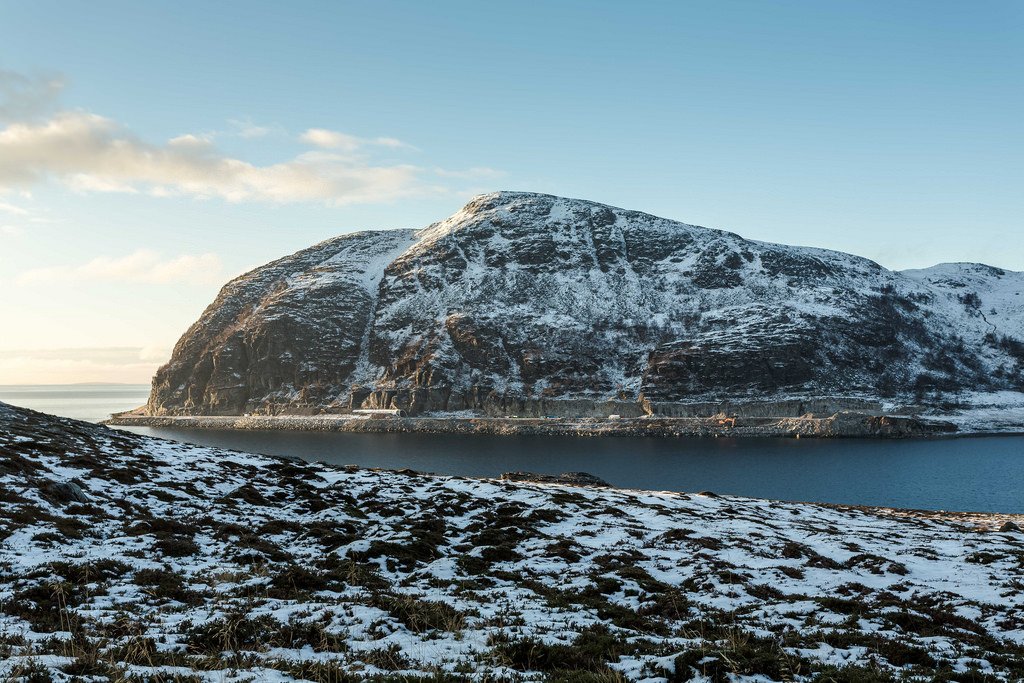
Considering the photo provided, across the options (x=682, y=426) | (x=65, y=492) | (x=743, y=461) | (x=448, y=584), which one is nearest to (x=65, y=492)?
(x=65, y=492)

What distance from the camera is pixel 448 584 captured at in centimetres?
2128

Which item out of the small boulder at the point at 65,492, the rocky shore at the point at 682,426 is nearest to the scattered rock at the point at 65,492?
the small boulder at the point at 65,492

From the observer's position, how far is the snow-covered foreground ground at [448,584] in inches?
465

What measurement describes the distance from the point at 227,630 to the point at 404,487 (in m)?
28.9

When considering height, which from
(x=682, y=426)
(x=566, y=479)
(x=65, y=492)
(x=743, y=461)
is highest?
(x=65, y=492)

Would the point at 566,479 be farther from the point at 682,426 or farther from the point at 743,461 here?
the point at 682,426

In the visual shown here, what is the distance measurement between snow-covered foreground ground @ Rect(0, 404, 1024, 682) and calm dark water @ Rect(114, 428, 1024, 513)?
138 feet

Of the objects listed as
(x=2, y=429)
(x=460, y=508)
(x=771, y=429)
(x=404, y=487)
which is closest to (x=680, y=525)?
(x=460, y=508)

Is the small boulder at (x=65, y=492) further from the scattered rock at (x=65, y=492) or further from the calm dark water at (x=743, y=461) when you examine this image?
the calm dark water at (x=743, y=461)

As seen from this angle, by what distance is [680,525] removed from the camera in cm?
3509

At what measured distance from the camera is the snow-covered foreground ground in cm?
1180

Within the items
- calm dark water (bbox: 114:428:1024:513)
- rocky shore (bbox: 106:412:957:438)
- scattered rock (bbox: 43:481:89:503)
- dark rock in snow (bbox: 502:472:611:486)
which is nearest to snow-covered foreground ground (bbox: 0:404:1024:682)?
scattered rock (bbox: 43:481:89:503)

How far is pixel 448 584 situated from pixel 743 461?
10197 centimetres

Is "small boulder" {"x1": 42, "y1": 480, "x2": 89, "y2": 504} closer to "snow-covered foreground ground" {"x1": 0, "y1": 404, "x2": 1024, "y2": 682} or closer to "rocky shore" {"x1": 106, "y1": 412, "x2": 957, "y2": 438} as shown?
"snow-covered foreground ground" {"x1": 0, "y1": 404, "x2": 1024, "y2": 682}
